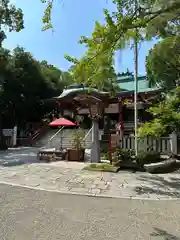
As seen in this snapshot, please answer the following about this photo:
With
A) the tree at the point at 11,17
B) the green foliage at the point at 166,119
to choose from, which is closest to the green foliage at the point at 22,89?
the tree at the point at 11,17

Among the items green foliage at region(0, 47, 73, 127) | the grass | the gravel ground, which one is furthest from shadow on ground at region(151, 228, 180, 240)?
green foliage at region(0, 47, 73, 127)

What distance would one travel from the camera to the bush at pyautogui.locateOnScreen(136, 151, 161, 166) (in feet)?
34.3

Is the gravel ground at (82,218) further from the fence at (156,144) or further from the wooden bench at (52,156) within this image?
the fence at (156,144)

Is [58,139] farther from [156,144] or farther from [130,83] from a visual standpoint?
[130,83]

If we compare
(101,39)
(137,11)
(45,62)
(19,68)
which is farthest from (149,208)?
(45,62)

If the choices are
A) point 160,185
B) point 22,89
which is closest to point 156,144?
point 160,185

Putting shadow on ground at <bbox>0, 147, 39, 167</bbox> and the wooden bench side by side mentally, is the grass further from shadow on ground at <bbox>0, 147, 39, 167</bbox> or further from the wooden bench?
shadow on ground at <bbox>0, 147, 39, 167</bbox>

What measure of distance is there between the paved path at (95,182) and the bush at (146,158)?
1158 mm

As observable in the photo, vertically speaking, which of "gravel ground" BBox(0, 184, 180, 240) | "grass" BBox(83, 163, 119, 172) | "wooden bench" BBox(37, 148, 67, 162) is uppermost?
"wooden bench" BBox(37, 148, 67, 162)

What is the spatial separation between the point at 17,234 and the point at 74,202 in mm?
2058

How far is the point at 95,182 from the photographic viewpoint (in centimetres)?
786

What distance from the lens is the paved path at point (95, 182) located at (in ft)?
22.1

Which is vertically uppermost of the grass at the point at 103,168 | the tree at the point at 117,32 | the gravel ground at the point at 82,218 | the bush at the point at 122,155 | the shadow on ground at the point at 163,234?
the tree at the point at 117,32

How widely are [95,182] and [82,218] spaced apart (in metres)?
3.19
